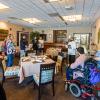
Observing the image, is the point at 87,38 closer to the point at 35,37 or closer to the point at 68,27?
the point at 68,27

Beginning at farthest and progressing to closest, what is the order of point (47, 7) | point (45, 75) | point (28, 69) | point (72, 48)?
point (72, 48) < point (47, 7) < point (28, 69) < point (45, 75)

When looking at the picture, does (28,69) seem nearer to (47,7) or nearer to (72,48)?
(47,7)

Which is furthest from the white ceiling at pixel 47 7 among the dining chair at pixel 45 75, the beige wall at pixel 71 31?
the beige wall at pixel 71 31

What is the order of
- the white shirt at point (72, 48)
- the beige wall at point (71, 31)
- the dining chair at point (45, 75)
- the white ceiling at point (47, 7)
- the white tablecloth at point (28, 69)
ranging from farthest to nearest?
the beige wall at point (71, 31)
the white shirt at point (72, 48)
the white ceiling at point (47, 7)
the white tablecloth at point (28, 69)
the dining chair at point (45, 75)

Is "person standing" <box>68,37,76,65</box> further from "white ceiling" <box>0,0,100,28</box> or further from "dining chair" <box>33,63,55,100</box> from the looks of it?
"dining chair" <box>33,63,55,100</box>

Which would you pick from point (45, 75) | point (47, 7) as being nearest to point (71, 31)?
point (47, 7)

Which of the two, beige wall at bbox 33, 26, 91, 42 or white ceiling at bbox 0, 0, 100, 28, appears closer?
white ceiling at bbox 0, 0, 100, 28

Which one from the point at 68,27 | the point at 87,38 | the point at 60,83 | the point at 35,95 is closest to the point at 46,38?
Result: the point at 68,27

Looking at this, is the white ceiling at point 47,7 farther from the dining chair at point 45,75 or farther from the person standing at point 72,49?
the dining chair at point 45,75

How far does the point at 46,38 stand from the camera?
1391 centimetres

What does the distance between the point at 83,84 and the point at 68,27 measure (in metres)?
10.2

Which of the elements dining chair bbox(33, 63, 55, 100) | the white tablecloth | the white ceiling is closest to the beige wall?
the white ceiling

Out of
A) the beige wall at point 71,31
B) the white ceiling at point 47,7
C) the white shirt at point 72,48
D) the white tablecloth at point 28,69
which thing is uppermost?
the white ceiling at point 47,7

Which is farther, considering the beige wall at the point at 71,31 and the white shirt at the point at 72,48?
the beige wall at the point at 71,31
